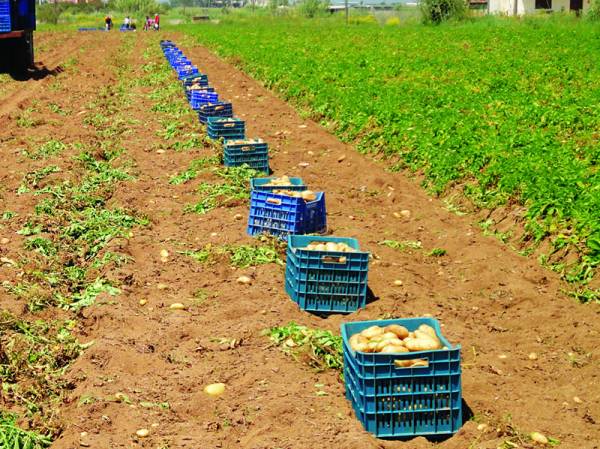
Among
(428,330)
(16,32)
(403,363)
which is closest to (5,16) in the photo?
(16,32)

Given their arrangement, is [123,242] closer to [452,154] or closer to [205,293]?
[205,293]

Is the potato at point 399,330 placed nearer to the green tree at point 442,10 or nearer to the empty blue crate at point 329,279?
the empty blue crate at point 329,279

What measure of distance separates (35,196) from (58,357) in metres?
4.83

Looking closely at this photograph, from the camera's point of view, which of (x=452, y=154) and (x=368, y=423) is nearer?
(x=368, y=423)

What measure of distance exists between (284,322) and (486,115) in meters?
8.80

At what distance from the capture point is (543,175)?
1033 cm

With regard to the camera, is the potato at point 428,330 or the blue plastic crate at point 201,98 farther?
the blue plastic crate at point 201,98

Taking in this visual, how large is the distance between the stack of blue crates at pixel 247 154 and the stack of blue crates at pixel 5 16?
15.7 meters

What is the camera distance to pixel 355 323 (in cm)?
595

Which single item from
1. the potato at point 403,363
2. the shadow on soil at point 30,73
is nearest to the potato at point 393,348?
the potato at point 403,363

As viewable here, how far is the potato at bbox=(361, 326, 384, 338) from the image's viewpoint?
18.8 feet

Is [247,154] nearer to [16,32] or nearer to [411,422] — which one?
[411,422]

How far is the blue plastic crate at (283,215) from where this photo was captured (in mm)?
9086

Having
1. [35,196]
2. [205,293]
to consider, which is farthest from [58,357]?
[35,196]
